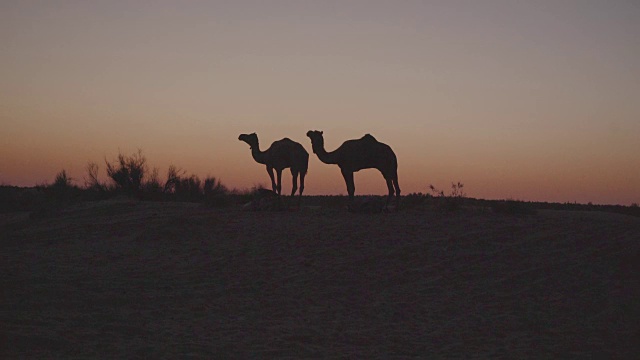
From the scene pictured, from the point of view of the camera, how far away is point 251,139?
22922 millimetres

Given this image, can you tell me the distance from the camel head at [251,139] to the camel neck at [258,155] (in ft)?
0.36

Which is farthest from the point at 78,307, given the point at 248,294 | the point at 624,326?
the point at 624,326

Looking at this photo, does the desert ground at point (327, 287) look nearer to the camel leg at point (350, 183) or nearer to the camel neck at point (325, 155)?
the camel leg at point (350, 183)

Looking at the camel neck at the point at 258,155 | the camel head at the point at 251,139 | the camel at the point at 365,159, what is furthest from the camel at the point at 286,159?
the camel at the point at 365,159

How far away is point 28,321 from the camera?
9000 mm

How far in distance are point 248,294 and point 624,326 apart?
5927mm

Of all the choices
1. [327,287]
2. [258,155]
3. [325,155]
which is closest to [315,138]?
[325,155]

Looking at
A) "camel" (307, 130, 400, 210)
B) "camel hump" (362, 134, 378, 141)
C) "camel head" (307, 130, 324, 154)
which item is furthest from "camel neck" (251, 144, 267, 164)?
"camel hump" (362, 134, 378, 141)

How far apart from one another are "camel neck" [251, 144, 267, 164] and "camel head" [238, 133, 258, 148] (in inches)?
4.3

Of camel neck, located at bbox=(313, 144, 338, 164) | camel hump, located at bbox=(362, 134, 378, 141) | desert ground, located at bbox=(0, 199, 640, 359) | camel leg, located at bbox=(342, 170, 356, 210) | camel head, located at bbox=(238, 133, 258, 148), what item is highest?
camel head, located at bbox=(238, 133, 258, 148)

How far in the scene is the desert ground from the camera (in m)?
8.67

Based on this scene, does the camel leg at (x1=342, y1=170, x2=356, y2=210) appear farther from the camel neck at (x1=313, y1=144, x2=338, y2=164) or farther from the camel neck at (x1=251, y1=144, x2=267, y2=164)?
the camel neck at (x1=251, y1=144, x2=267, y2=164)

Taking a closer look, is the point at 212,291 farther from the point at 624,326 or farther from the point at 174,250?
the point at 624,326

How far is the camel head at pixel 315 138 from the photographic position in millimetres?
19734
